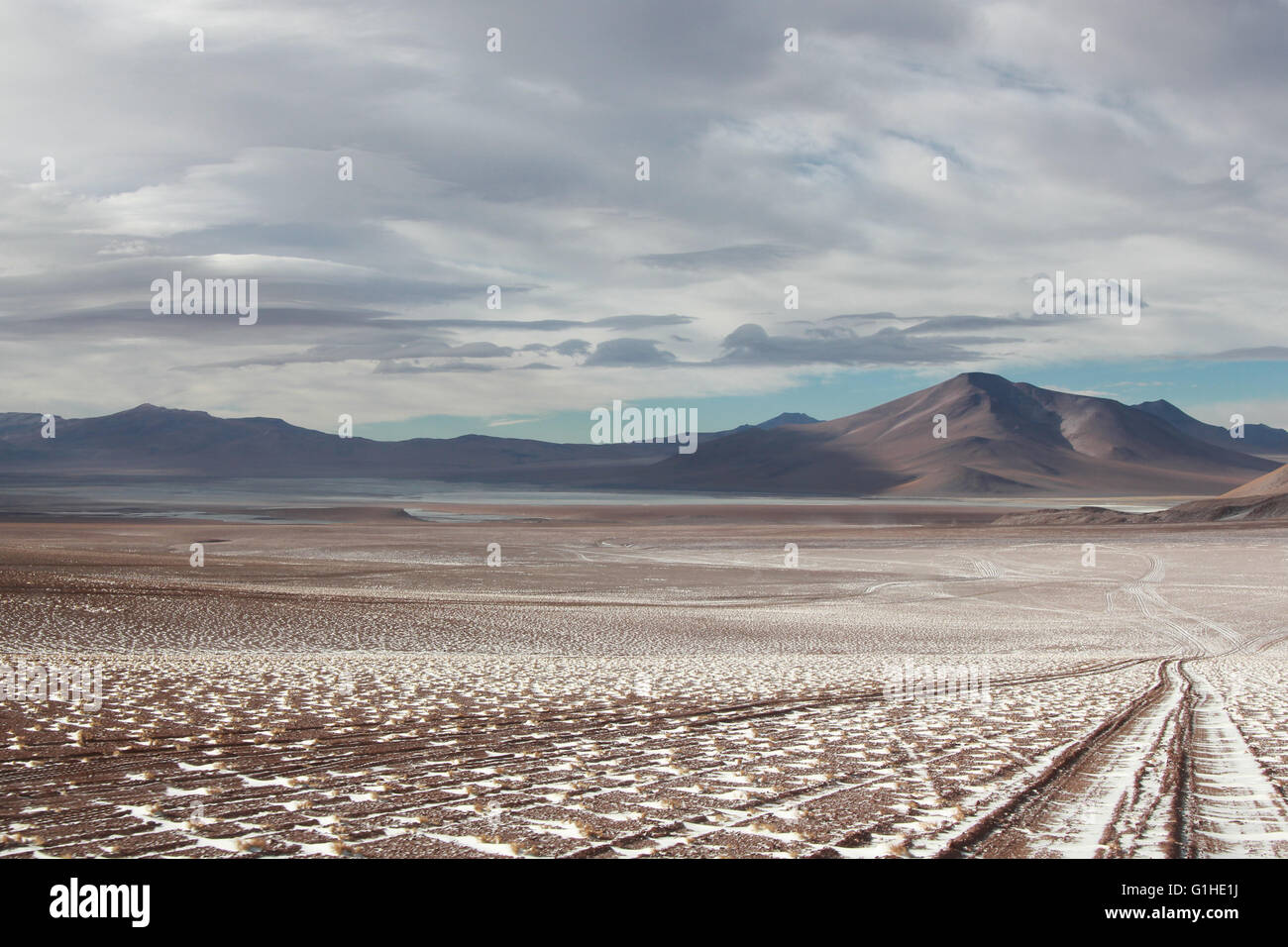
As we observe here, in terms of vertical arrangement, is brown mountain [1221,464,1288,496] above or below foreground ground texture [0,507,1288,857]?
above

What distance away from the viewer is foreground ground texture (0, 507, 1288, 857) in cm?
509

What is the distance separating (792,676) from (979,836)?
843cm

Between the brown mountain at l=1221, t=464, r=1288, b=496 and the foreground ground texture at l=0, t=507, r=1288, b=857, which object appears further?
the brown mountain at l=1221, t=464, r=1288, b=496

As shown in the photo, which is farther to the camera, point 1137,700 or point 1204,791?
point 1137,700

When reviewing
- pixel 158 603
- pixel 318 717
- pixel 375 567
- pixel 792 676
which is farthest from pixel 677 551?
pixel 318 717

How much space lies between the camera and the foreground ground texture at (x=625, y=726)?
16.7 feet

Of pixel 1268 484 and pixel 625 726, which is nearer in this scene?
pixel 625 726

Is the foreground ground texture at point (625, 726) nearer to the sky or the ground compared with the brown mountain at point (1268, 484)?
nearer to the ground

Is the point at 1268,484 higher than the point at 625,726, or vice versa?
the point at 1268,484

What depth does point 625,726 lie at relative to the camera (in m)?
8.55
